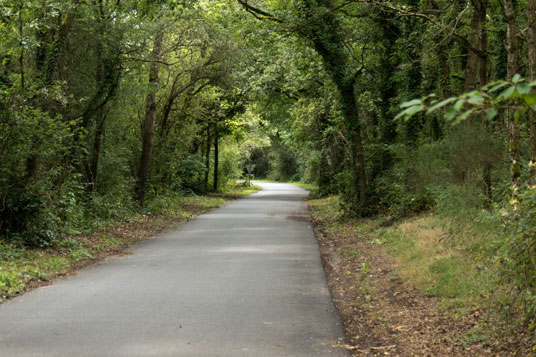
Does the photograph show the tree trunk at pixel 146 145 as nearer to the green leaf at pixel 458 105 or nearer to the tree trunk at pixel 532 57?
the tree trunk at pixel 532 57

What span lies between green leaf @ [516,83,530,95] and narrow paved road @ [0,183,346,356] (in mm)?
4270

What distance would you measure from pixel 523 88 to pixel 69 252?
11.9 m

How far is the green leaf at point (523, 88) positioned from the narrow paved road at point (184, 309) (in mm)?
4270

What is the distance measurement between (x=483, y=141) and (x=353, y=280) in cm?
463

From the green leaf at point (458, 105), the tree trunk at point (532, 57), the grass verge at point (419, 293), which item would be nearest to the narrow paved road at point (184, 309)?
the grass verge at point (419, 293)

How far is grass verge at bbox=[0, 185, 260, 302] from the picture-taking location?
31.3 feet

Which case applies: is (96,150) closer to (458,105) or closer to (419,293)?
(419,293)

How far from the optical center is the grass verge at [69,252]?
31.3 feet

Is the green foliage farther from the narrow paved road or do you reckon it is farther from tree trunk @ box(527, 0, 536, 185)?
tree trunk @ box(527, 0, 536, 185)

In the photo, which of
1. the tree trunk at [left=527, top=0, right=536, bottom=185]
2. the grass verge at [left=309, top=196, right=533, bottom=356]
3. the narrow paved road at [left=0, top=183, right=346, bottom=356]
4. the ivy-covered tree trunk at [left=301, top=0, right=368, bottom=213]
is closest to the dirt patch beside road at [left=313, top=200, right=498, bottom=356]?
the grass verge at [left=309, top=196, right=533, bottom=356]

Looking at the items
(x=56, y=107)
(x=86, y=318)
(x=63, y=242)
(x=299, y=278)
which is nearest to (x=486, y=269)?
(x=299, y=278)

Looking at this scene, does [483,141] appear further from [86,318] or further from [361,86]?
[361,86]

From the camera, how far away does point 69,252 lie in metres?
12.6

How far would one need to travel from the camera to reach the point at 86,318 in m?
7.21
